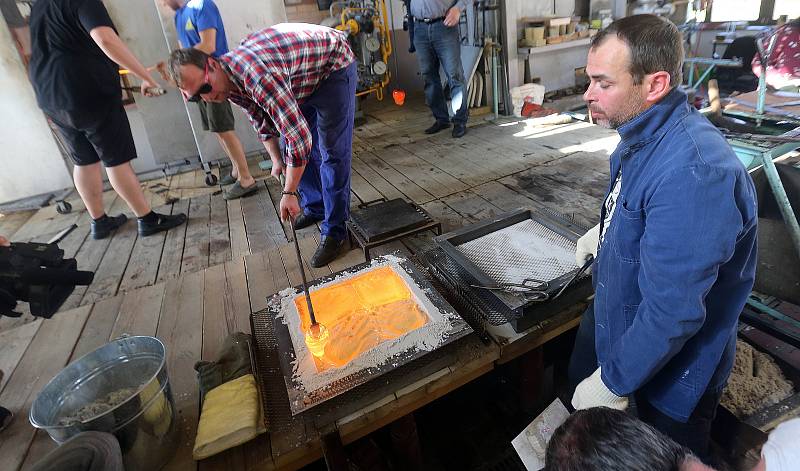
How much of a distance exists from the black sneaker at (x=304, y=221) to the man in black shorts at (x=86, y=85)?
1190 mm

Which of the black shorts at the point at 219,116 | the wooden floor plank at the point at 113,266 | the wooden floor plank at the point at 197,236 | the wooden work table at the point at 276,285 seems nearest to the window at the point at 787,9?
the wooden work table at the point at 276,285

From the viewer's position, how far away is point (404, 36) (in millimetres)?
6992

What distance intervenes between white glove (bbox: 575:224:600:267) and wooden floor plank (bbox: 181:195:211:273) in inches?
86.9

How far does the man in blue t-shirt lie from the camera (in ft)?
10.8

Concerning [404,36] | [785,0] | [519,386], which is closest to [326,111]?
[519,386]

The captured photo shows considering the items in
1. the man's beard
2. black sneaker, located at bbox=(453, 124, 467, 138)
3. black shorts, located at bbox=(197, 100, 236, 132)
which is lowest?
black sneaker, located at bbox=(453, 124, 467, 138)

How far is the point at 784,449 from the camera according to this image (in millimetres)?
673

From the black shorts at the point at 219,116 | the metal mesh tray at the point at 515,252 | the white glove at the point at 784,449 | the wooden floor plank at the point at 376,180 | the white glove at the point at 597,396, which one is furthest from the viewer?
the black shorts at the point at 219,116

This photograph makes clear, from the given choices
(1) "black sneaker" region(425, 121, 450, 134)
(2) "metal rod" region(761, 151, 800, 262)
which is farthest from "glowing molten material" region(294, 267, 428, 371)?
(1) "black sneaker" region(425, 121, 450, 134)

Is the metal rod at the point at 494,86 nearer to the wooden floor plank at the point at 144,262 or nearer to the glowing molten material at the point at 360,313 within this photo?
the glowing molten material at the point at 360,313

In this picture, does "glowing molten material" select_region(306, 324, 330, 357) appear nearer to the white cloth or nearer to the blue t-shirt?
the white cloth

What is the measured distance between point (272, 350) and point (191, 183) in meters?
3.15

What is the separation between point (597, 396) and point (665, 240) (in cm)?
58

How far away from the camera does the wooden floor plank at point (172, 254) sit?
2648 mm
